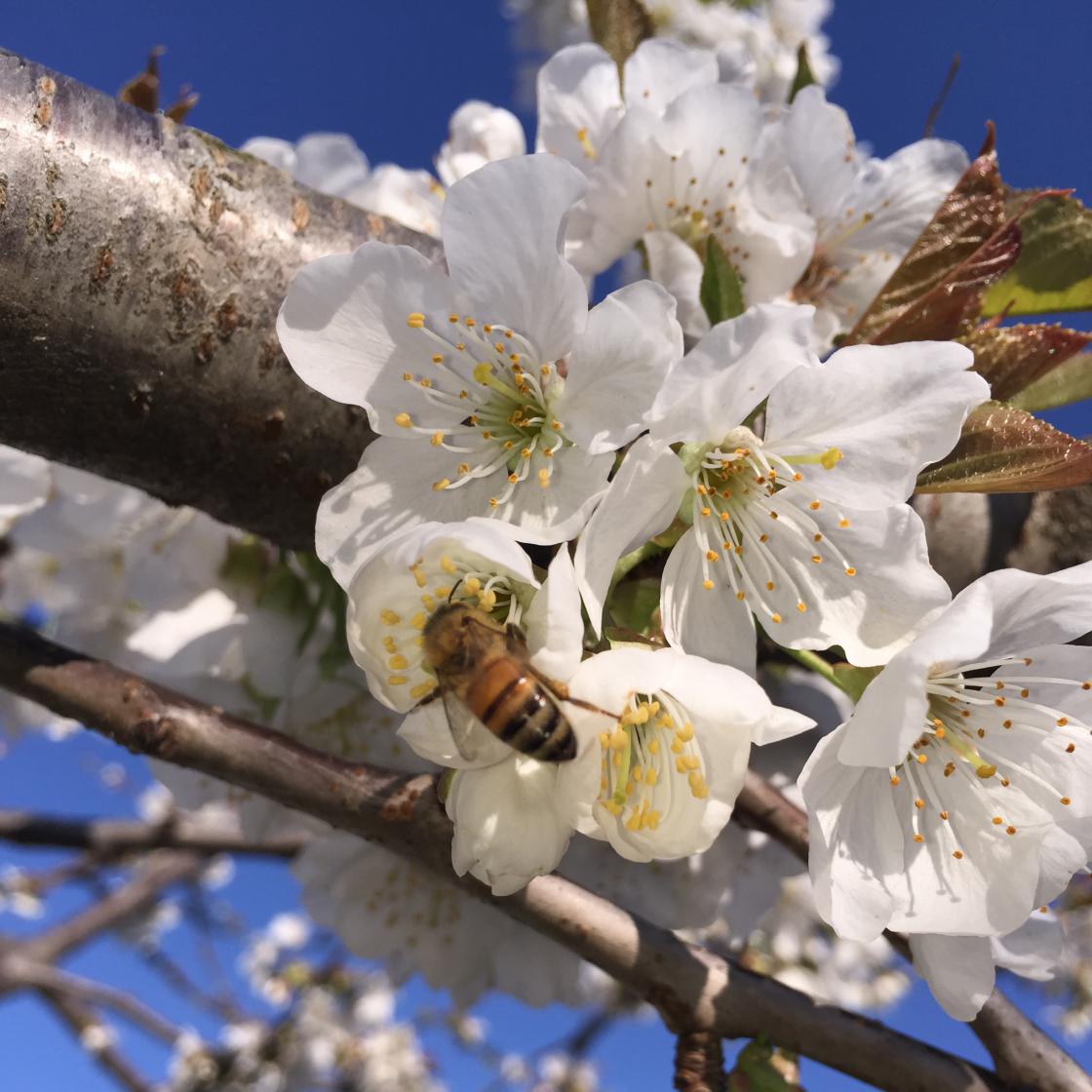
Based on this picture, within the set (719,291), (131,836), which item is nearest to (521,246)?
(719,291)

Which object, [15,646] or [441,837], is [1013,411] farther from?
[15,646]

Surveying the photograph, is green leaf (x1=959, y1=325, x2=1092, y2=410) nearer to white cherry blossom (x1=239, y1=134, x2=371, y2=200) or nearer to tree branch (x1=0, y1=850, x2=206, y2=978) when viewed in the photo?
white cherry blossom (x1=239, y1=134, x2=371, y2=200)

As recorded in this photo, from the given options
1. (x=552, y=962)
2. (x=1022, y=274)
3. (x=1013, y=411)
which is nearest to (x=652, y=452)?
(x=1013, y=411)

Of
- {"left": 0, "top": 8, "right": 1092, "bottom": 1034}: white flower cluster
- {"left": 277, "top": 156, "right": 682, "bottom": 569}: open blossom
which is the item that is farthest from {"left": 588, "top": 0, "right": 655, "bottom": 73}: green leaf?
{"left": 277, "top": 156, "right": 682, "bottom": 569}: open blossom

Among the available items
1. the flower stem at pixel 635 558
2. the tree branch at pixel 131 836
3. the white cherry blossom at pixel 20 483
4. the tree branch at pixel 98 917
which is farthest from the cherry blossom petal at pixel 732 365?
the tree branch at pixel 98 917

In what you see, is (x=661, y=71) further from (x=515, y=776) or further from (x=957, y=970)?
(x=957, y=970)
